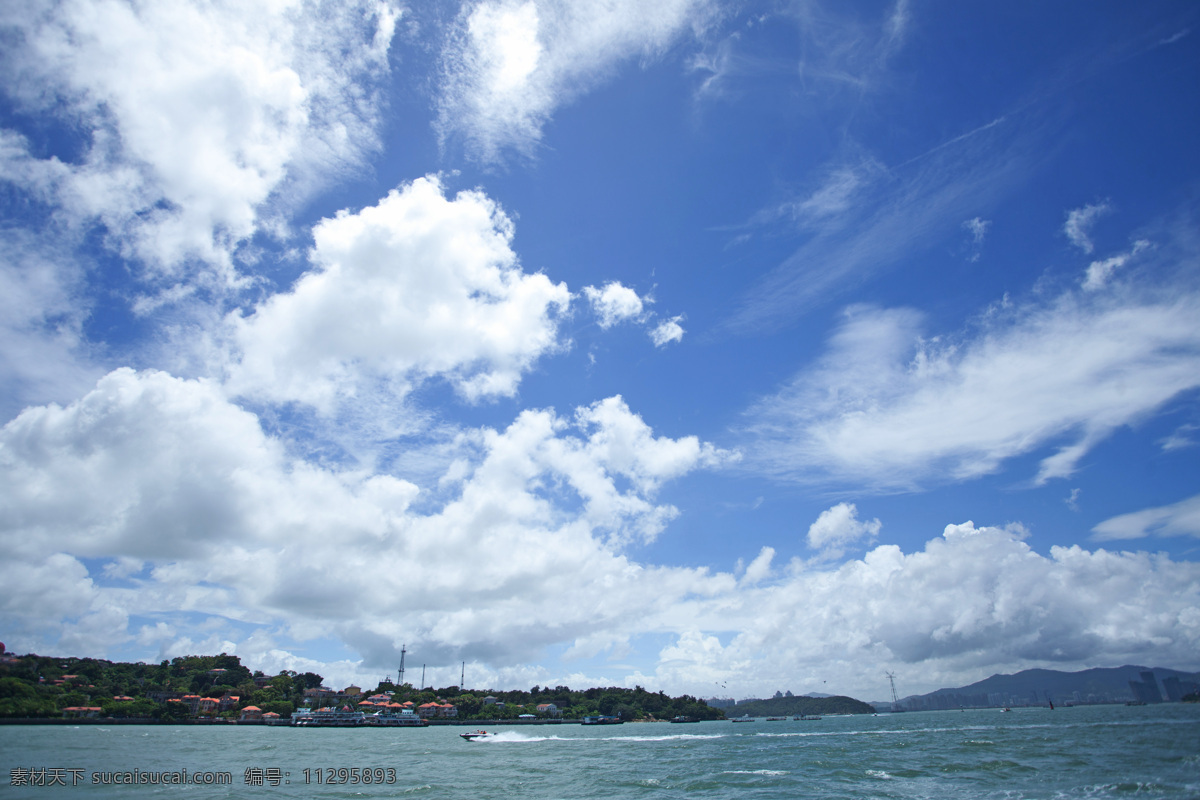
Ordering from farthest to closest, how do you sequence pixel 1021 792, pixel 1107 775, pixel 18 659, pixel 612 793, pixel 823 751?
pixel 18 659 < pixel 823 751 < pixel 612 793 < pixel 1107 775 < pixel 1021 792

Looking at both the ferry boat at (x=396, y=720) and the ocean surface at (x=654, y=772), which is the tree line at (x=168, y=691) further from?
the ocean surface at (x=654, y=772)

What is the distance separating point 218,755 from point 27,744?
19956 millimetres

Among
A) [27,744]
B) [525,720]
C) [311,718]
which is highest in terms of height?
[27,744]

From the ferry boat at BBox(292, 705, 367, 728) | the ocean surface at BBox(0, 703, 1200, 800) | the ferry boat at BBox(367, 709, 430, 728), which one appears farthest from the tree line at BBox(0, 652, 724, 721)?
the ocean surface at BBox(0, 703, 1200, 800)

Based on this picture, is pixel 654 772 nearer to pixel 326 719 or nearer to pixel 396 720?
pixel 326 719

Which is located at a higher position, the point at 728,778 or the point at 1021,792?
the point at 1021,792

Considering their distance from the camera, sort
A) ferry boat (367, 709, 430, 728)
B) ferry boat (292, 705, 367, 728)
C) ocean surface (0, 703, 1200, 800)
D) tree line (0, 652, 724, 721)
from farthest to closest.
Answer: ferry boat (367, 709, 430, 728) < ferry boat (292, 705, 367, 728) < tree line (0, 652, 724, 721) < ocean surface (0, 703, 1200, 800)

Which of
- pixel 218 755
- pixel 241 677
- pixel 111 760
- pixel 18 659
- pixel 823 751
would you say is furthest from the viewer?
pixel 241 677

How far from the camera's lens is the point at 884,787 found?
3334cm

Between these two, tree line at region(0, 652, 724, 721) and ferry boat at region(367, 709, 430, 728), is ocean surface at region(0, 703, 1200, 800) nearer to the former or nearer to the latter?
tree line at region(0, 652, 724, 721)

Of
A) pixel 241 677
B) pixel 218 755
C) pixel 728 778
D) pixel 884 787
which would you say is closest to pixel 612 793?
pixel 728 778

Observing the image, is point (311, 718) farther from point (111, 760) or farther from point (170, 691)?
point (111, 760)

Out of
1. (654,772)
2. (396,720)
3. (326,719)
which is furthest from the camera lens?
(396,720)

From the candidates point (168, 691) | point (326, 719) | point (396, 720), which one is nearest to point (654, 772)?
point (326, 719)
